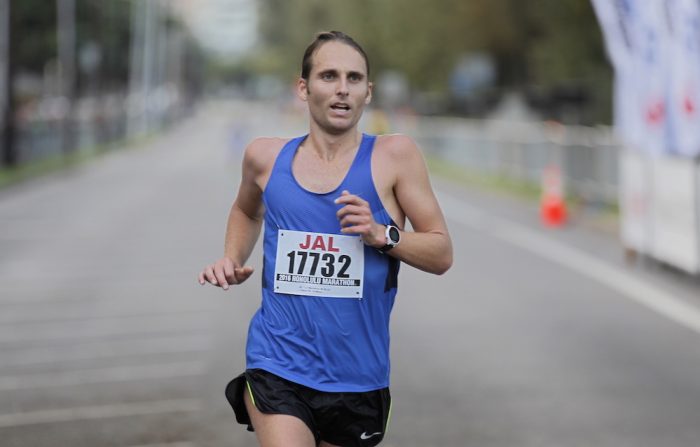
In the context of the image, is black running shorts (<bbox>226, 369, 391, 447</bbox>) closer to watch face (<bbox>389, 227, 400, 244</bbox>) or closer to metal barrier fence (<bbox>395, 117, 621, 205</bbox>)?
watch face (<bbox>389, 227, 400, 244</bbox>)

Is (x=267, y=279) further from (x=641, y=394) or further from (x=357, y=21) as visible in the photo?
(x=357, y=21)

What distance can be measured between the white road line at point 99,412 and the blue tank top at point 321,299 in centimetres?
382

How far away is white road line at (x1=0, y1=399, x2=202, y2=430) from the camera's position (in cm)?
796

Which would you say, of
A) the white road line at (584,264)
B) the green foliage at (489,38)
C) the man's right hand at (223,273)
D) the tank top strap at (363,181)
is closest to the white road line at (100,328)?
the white road line at (584,264)

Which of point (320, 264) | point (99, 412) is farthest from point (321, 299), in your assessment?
point (99, 412)

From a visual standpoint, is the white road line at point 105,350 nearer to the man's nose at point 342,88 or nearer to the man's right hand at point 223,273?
the man's right hand at point 223,273

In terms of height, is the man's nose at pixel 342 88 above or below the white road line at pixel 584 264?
above

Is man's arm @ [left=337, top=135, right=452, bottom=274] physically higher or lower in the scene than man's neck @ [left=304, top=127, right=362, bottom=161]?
lower

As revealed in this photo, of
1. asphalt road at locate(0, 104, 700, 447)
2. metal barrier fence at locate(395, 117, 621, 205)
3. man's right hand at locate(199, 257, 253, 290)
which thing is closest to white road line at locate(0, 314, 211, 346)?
asphalt road at locate(0, 104, 700, 447)

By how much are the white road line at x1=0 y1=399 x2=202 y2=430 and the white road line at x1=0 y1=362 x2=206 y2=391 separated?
0.80m

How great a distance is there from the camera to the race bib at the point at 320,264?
4336 mm

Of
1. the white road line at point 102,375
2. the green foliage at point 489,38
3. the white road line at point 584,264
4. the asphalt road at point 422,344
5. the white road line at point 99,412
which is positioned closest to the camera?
the asphalt road at point 422,344

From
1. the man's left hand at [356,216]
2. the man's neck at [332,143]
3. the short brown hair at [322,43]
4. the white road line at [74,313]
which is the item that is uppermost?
the short brown hair at [322,43]

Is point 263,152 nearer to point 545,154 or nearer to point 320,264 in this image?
point 320,264
